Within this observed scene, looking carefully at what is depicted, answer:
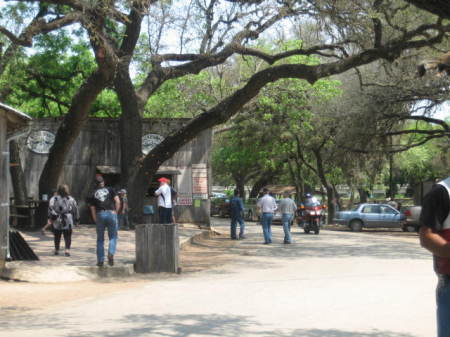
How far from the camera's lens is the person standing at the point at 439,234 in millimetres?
4246

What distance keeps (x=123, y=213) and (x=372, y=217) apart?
1473 cm

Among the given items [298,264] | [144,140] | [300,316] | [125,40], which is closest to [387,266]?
[298,264]

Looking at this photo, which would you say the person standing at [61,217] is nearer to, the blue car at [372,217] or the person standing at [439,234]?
the person standing at [439,234]

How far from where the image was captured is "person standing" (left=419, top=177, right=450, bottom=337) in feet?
13.9

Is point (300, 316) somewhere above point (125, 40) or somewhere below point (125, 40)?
below

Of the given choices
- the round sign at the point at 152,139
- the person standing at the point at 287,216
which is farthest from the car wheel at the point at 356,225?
the person standing at the point at 287,216

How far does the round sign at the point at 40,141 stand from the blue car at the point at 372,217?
14.9 meters

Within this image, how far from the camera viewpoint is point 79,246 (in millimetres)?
16578

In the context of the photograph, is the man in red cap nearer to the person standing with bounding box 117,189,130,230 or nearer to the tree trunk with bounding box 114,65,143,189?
the person standing with bounding box 117,189,130,230

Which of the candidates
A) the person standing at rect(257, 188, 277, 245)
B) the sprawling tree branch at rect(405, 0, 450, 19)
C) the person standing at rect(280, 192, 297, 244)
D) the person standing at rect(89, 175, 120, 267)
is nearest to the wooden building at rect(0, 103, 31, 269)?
the person standing at rect(89, 175, 120, 267)

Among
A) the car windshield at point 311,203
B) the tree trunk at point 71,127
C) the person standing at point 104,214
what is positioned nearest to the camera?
the person standing at point 104,214

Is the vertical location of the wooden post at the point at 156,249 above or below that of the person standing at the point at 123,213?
below

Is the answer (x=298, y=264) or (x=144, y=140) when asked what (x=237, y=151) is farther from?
(x=298, y=264)

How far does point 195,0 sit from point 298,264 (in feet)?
26.7
